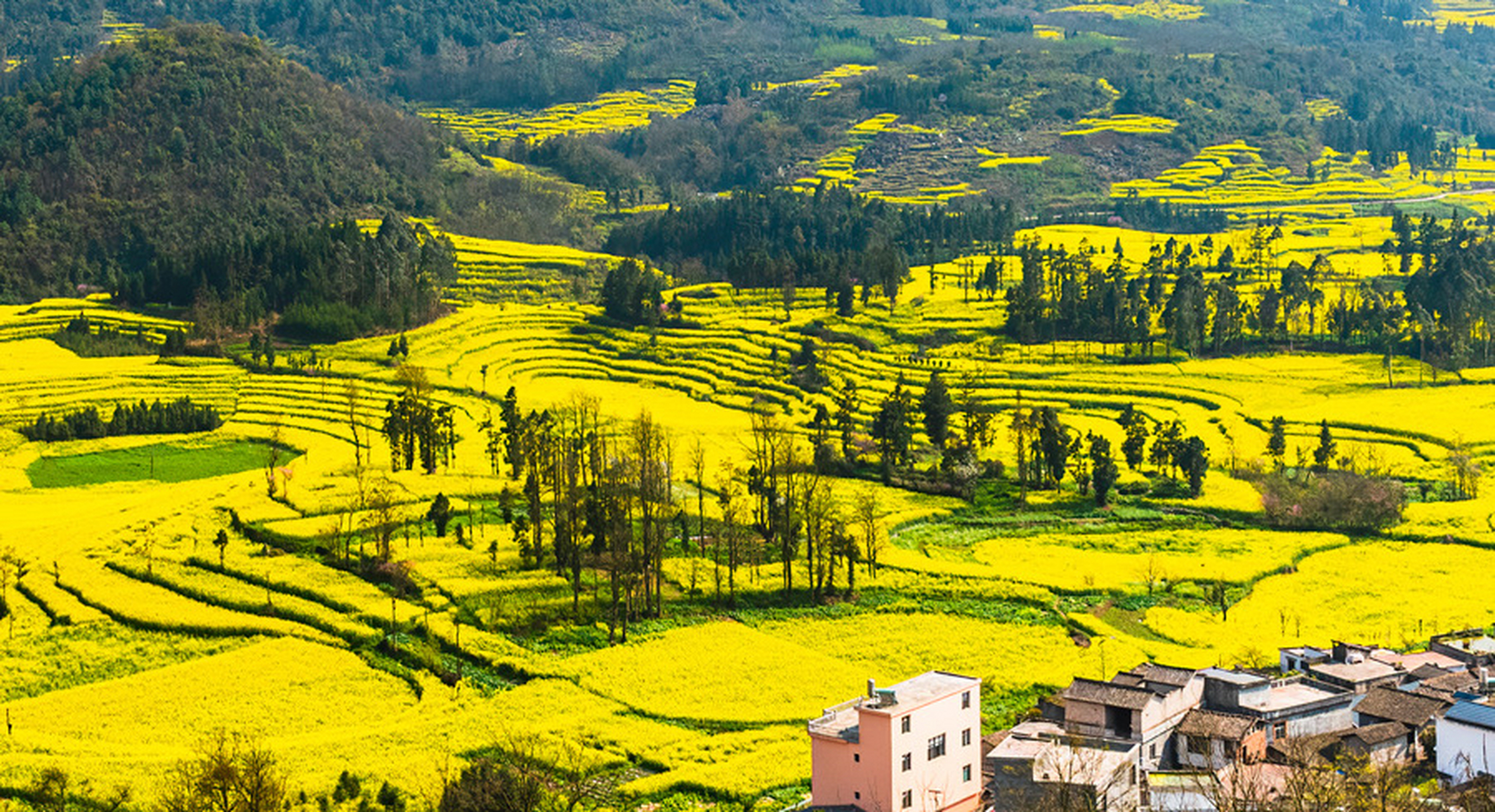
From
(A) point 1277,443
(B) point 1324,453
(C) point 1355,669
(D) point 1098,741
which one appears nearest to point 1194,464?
(A) point 1277,443

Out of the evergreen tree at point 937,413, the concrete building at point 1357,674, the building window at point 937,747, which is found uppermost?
the evergreen tree at point 937,413

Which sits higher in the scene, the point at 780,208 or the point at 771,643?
the point at 780,208

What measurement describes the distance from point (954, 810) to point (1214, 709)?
30.3 feet

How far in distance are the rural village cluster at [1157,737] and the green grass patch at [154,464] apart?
40169mm

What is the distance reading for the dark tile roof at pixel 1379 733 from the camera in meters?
44.9

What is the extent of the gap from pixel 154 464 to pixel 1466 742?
184ft

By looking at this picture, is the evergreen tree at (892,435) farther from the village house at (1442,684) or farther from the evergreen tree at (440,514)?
the village house at (1442,684)

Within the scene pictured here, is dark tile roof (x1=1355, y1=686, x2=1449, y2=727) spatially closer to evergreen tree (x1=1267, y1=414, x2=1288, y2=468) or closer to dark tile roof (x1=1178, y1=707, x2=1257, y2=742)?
dark tile roof (x1=1178, y1=707, x2=1257, y2=742)

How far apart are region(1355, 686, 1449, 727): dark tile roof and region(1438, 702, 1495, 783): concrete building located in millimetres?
2427

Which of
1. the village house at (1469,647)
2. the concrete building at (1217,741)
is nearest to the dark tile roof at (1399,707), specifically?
the village house at (1469,647)

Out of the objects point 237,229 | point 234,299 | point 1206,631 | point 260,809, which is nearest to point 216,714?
point 260,809

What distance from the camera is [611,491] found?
204 feet

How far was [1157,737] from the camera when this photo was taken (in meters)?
44.3

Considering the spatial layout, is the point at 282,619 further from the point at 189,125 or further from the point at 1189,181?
the point at 1189,181
